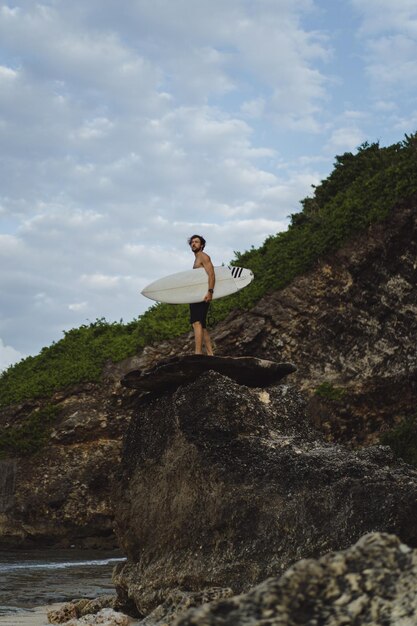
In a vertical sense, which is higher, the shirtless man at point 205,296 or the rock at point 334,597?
the shirtless man at point 205,296

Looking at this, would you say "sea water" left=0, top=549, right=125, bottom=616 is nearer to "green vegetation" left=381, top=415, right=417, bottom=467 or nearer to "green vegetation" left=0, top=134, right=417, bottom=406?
"green vegetation" left=0, top=134, right=417, bottom=406

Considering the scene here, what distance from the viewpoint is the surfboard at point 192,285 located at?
13.0 metres

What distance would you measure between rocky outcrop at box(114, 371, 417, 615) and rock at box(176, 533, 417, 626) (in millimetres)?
5037

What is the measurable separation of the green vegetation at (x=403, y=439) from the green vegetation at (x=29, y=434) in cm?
1094

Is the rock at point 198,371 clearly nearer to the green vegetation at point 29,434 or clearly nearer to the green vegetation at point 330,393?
the green vegetation at point 330,393

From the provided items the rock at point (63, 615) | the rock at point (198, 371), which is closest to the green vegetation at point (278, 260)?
the rock at point (198, 371)

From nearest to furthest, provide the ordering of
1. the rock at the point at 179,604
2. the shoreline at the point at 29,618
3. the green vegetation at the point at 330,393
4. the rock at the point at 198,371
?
1. the rock at the point at 179,604
2. the shoreline at the point at 29,618
3. the rock at the point at 198,371
4. the green vegetation at the point at 330,393

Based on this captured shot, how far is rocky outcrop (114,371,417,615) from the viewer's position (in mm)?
8719

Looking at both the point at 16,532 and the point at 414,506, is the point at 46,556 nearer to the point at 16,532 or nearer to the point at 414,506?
the point at 16,532

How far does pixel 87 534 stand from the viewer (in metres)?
24.9

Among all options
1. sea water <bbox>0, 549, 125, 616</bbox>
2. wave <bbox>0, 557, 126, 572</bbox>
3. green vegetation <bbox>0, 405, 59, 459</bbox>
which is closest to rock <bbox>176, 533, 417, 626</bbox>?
sea water <bbox>0, 549, 125, 616</bbox>

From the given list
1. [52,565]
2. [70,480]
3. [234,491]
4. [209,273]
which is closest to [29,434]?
[70,480]

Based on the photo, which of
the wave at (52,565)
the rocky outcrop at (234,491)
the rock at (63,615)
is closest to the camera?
the rocky outcrop at (234,491)

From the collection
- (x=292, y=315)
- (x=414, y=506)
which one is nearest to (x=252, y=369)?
(x=414, y=506)
